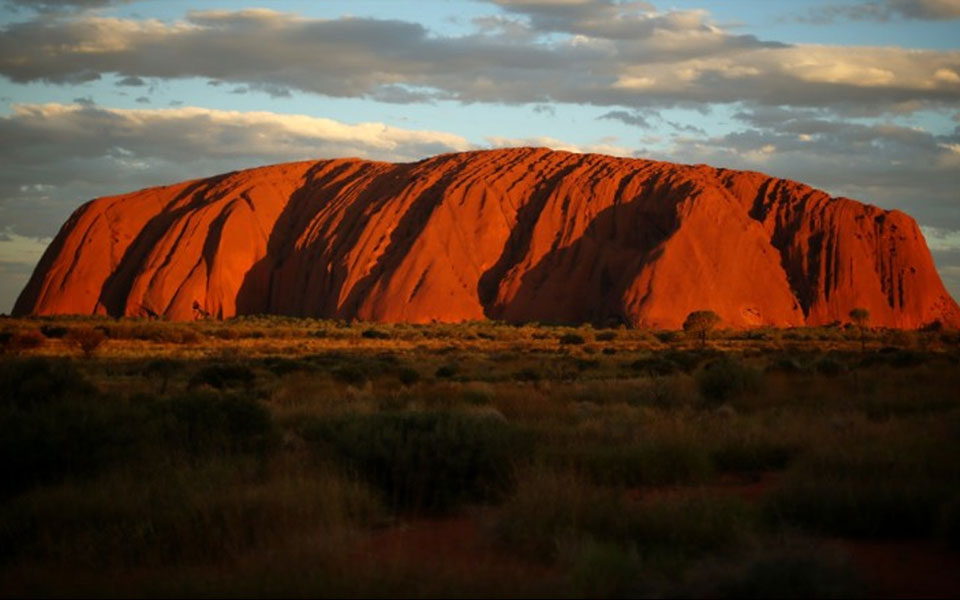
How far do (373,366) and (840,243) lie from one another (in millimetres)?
51914

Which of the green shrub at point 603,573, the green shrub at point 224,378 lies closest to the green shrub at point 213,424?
the green shrub at point 603,573

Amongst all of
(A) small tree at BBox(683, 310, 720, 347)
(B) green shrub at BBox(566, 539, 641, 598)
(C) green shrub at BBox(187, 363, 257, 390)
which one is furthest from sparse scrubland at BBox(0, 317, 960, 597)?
(A) small tree at BBox(683, 310, 720, 347)

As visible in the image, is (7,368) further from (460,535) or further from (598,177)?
(598,177)

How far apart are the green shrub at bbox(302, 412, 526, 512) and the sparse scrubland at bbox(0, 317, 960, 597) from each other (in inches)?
1.0

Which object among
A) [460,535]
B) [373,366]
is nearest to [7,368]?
[460,535]

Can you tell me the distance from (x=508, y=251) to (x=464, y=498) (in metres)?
59.6

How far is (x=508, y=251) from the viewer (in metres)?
67.1

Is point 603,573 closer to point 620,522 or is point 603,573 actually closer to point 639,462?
point 620,522

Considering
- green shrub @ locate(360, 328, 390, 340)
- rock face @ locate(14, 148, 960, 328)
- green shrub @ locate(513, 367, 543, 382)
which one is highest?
rock face @ locate(14, 148, 960, 328)

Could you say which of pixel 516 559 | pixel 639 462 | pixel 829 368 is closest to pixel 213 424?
pixel 639 462

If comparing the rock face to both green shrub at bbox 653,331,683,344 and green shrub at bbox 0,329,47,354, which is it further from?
green shrub at bbox 0,329,47,354

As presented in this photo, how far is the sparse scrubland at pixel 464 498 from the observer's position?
201 inches

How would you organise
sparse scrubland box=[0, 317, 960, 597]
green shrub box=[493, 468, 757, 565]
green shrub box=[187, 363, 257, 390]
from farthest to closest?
1. green shrub box=[187, 363, 257, 390]
2. green shrub box=[493, 468, 757, 565]
3. sparse scrubland box=[0, 317, 960, 597]

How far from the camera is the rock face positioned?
203ft
